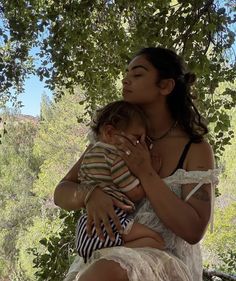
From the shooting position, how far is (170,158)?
1.63m

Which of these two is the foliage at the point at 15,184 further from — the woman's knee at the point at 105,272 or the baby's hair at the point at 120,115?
the woman's knee at the point at 105,272

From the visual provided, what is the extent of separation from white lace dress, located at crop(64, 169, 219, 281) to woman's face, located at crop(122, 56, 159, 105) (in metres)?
0.27

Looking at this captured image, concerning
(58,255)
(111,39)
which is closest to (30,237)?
(111,39)

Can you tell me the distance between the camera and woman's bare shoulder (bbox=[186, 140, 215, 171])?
1.58 meters

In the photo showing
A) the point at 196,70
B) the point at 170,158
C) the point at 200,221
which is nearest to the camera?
the point at 200,221

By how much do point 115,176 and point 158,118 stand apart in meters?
0.31

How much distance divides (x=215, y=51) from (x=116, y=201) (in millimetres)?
2011

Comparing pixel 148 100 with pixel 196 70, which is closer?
pixel 148 100

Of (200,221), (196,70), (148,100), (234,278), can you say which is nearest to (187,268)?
(200,221)

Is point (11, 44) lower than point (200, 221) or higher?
higher

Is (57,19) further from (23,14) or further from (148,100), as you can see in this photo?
(148,100)

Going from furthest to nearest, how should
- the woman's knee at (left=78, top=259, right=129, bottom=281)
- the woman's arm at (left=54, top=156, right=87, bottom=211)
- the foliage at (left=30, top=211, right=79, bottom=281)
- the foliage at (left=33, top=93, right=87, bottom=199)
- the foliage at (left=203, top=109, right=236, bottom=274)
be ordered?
the foliage at (left=33, top=93, right=87, bottom=199) < the foliage at (left=203, top=109, right=236, bottom=274) < the foliage at (left=30, top=211, right=79, bottom=281) < the woman's arm at (left=54, top=156, right=87, bottom=211) < the woman's knee at (left=78, top=259, right=129, bottom=281)

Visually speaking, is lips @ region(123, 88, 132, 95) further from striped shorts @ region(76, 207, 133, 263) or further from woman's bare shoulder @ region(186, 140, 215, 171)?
striped shorts @ region(76, 207, 133, 263)

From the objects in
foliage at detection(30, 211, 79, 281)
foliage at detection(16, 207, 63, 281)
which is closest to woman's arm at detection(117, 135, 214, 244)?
foliage at detection(30, 211, 79, 281)
